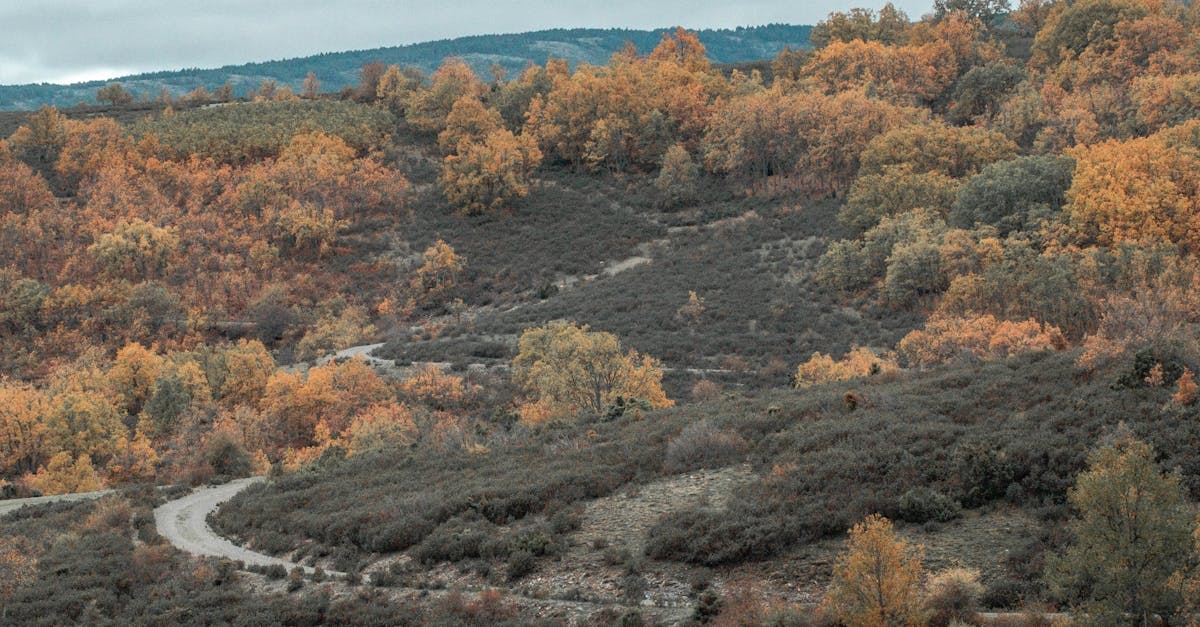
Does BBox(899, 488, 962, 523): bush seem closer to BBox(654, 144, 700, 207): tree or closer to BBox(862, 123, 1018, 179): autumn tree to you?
BBox(862, 123, 1018, 179): autumn tree

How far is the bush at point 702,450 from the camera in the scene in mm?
26516

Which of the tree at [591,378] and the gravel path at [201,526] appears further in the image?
the tree at [591,378]

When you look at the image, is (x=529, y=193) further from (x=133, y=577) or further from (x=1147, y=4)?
(x=133, y=577)

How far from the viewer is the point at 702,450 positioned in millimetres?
27094

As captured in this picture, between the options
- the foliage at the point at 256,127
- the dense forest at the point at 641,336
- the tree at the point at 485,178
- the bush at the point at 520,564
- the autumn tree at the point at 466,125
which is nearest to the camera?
the dense forest at the point at 641,336

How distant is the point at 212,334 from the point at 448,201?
30.6m

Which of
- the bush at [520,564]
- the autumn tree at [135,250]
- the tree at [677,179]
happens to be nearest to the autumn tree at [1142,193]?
the bush at [520,564]

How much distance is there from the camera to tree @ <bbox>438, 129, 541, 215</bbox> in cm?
10331

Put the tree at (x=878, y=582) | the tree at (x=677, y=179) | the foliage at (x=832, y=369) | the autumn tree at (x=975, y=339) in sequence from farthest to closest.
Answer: the tree at (x=677, y=179) < the foliage at (x=832, y=369) < the autumn tree at (x=975, y=339) < the tree at (x=878, y=582)

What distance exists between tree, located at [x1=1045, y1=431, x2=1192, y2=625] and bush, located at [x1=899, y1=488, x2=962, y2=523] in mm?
7486

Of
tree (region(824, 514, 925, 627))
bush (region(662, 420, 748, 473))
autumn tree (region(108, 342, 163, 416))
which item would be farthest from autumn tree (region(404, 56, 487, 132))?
tree (region(824, 514, 925, 627))

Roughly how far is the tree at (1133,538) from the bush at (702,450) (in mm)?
13757

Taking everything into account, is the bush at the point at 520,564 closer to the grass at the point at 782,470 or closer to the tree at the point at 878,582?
the grass at the point at 782,470

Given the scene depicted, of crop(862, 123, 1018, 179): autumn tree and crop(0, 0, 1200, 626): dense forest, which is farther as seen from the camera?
crop(862, 123, 1018, 179): autumn tree
